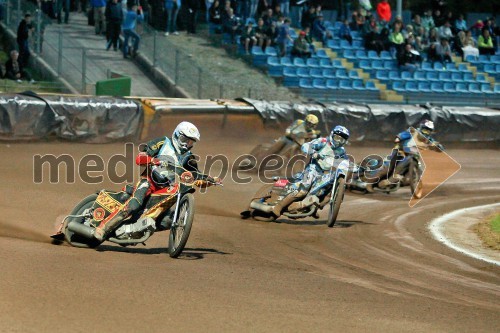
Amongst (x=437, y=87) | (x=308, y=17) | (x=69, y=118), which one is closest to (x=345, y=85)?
(x=308, y=17)

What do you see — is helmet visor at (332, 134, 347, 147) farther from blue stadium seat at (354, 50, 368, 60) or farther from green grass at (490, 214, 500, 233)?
blue stadium seat at (354, 50, 368, 60)

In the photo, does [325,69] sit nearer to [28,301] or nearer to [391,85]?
[391,85]

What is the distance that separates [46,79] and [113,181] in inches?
312

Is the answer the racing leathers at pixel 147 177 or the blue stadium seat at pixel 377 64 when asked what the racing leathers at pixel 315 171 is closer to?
the racing leathers at pixel 147 177

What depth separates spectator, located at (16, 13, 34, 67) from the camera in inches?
1001

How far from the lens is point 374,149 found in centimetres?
2623

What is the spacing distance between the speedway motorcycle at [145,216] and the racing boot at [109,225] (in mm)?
71

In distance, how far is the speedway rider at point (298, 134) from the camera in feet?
61.0

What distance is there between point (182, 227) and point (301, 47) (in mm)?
20771

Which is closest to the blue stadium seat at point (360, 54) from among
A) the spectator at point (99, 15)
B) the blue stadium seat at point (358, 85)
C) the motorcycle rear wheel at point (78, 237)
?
the blue stadium seat at point (358, 85)

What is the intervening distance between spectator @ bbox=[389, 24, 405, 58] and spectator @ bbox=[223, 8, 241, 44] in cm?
565

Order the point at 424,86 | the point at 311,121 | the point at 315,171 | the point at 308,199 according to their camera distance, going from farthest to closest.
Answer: the point at 424,86 < the point at 311,121 < the point at 315,171 < the point at 308,199

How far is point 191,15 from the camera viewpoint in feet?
101

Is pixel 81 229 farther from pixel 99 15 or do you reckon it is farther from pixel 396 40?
pixel 396 40
